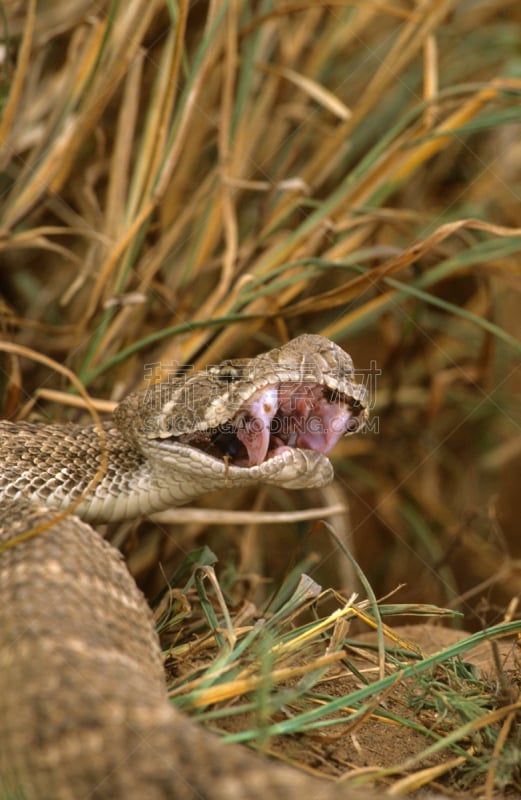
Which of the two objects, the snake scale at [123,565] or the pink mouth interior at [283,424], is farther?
the pink mouth interior at [283,424]

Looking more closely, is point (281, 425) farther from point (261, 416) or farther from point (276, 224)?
point (276, 224)

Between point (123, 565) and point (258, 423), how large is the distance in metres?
0.52

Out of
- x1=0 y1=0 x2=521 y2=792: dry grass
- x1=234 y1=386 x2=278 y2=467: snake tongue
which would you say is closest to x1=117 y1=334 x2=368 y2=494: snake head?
x1=234 y1=386 x2=278 y2=467: snake tongue

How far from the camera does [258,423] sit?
227 centimetres

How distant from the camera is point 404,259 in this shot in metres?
2.75

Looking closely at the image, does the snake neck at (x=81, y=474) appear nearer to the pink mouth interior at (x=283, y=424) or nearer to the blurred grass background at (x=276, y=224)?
the pink mouth interior at (x=283, y=424)

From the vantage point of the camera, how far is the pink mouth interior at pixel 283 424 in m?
2.27

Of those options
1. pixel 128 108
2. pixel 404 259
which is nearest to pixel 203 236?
pixel 128 108

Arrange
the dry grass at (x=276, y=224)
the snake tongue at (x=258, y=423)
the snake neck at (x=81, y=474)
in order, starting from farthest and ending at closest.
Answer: the dry grass at (x=276, y=224)
the snake neck at (x=81, y=474)
the snake tongue at (x=258, y=423)

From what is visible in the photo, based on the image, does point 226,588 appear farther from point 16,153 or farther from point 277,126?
point 277,126

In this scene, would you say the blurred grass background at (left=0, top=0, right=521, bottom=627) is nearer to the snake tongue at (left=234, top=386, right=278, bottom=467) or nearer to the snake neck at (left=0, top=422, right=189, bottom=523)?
the snake neck at (left=0, top=422, right=189, bottom=523)

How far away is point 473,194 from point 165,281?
1.87 m

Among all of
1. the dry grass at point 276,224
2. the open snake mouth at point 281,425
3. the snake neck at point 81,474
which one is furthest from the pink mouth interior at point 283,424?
the dry grass at point 276,224

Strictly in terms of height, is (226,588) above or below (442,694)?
below
